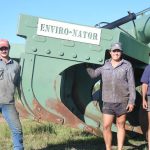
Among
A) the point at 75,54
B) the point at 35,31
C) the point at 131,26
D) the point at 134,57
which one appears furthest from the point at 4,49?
the point at 131,26

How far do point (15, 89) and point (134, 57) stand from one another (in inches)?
66.4

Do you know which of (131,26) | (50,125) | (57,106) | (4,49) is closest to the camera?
(4,49)

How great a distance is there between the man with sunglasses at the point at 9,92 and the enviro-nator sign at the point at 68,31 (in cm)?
53

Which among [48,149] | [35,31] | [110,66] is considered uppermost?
[35,31]

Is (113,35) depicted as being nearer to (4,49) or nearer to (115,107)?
(115,107)

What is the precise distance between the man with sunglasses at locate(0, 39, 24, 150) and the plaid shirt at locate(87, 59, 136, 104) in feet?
3.76

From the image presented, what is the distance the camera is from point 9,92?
605 cm

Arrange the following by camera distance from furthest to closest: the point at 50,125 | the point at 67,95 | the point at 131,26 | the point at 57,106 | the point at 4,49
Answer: the point at 50,125 → the point at 131,26 → the point at 67,95 → the point at 57,106 → the point at 4,49

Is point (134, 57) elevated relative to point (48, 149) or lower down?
elevated

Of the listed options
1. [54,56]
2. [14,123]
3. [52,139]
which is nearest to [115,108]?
[54,56]

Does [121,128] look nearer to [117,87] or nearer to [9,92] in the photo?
[117,87]

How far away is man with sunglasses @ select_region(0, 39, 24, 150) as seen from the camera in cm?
601

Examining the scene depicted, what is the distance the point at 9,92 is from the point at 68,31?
1.08 metres

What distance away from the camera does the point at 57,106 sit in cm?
640
